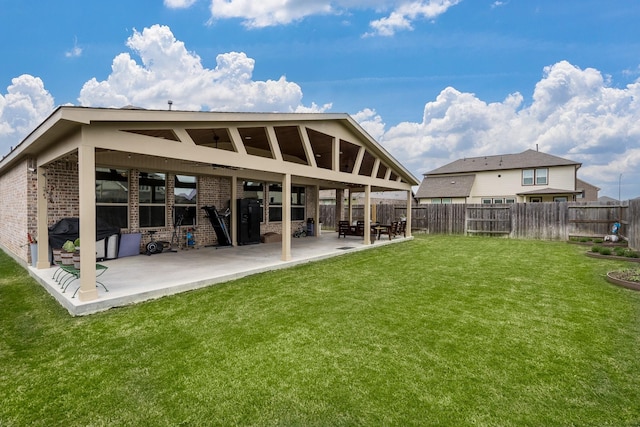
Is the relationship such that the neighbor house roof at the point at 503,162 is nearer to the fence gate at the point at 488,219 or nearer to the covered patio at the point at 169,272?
the fence gate at the point at 488,219

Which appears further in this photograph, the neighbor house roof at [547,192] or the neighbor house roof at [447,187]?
the neighbor house roof at [447,187]

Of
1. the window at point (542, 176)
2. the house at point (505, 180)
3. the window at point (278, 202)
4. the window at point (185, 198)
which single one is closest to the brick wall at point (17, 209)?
the window at point (185, 198)

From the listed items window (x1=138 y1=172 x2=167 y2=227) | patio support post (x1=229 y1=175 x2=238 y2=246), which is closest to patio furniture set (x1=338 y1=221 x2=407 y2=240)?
patio support post (x1=229 y1=175 x2=238 y2=246)

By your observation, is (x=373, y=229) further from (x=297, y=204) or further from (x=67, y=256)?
(x=67, y=256)

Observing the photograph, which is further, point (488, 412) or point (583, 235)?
point (583, 235)

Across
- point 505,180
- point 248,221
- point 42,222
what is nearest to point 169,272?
point 42,222

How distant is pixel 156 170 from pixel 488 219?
15.1 m

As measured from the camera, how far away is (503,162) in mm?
25250

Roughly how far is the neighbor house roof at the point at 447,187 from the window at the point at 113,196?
23126 mm

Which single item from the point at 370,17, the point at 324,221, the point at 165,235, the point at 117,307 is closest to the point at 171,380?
the point at 117,307

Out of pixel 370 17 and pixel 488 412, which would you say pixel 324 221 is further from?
pixel 488 412

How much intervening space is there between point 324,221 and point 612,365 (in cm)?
1880

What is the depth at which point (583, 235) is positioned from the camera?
13.8 metres

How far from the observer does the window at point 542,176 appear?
23109mm
